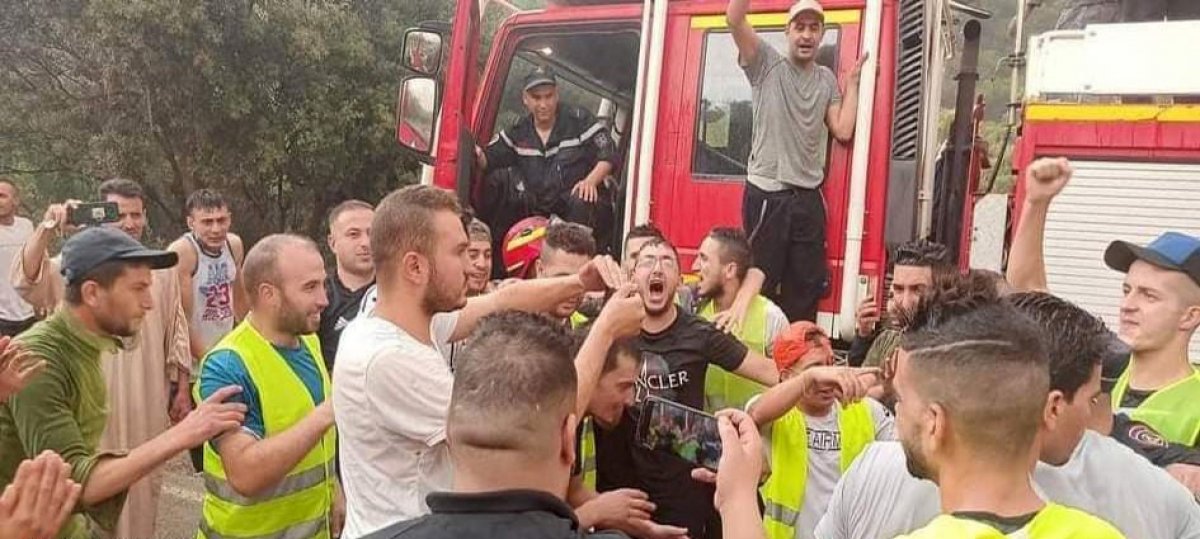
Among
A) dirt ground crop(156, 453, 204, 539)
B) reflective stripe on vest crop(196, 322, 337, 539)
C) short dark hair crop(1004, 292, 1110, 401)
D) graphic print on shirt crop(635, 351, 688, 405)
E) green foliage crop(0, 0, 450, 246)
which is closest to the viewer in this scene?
short dark hair crop(1004, 292, 1110, 401)

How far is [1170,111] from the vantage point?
3.75 metres

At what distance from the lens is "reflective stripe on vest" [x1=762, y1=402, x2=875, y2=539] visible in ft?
9.85

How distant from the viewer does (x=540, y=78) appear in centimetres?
522

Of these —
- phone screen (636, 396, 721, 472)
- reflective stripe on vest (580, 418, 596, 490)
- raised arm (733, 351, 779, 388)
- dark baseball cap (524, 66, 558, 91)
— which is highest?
dark baseball cap (524, 66, 558, 91)

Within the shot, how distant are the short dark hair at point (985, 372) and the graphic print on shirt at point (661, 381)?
60.5 inches

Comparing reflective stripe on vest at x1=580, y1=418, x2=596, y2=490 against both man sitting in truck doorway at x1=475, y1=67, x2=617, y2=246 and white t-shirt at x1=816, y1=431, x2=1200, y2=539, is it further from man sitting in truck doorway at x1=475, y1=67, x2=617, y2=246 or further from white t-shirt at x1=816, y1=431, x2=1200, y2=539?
man sitting in truck doorway at x1=475, y1=67, x2=617, y2=246

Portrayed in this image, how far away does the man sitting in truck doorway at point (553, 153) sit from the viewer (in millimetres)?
5152

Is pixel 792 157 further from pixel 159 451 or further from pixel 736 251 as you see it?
→ pixel 159 451

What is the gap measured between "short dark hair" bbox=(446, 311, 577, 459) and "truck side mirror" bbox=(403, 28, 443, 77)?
3.66 meters

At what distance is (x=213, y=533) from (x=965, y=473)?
2.13 m

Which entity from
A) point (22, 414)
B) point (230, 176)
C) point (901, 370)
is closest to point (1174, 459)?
point (901, 370)

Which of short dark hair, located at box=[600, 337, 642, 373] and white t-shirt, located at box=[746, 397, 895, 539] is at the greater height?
short dark hair, located at box=[600, 337, 642, 373]

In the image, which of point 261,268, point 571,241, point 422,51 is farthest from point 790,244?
point 261,268

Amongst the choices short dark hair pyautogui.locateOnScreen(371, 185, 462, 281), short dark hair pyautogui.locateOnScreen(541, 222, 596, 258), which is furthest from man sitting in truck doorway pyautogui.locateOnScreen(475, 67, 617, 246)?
short dark hair pyautogui.locateOnScreen(371, 185, 462, 281)
